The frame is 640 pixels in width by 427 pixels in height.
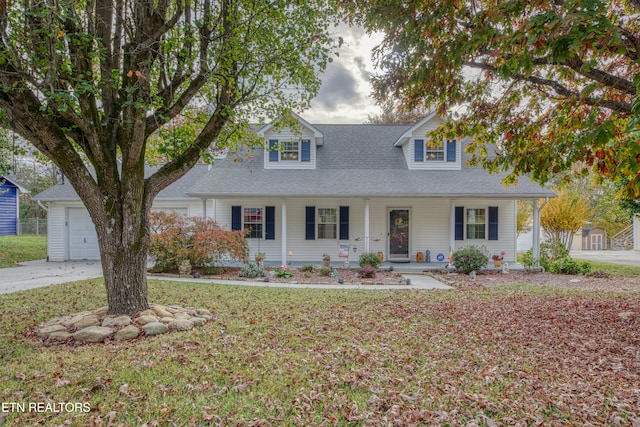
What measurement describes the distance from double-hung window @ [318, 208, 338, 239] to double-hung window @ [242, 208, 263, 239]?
7.52 ft

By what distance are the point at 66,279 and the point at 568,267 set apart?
1558 cm

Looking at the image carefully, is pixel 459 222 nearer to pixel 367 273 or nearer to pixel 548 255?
pixel 548 255

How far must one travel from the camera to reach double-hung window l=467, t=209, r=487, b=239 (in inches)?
536

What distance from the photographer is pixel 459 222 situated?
13523mm

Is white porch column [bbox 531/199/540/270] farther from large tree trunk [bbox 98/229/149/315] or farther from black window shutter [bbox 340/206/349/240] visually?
large tree trunk [bbox 98/229/149/315]

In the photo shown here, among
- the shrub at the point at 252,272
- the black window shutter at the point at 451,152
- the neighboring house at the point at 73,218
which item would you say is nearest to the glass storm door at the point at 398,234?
the black window shutter at the point at 451,152

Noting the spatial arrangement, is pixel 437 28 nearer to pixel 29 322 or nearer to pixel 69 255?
pixel 29 322

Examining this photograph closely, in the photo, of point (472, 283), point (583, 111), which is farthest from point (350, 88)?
point (583, 111)

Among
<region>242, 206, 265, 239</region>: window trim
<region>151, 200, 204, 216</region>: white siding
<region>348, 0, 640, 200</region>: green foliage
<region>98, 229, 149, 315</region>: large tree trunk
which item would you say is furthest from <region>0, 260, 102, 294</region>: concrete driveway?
<region>348, 0, 640, 200</region>: green foliage

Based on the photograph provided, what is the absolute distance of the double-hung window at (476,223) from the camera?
1362 centimetres

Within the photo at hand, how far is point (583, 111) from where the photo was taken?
5816 millimetres

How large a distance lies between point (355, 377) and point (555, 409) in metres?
1.70

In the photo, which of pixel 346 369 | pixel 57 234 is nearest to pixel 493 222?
pixel 346 369

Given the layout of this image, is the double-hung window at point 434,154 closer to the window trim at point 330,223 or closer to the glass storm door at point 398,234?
the glass storm door at point 398,234
